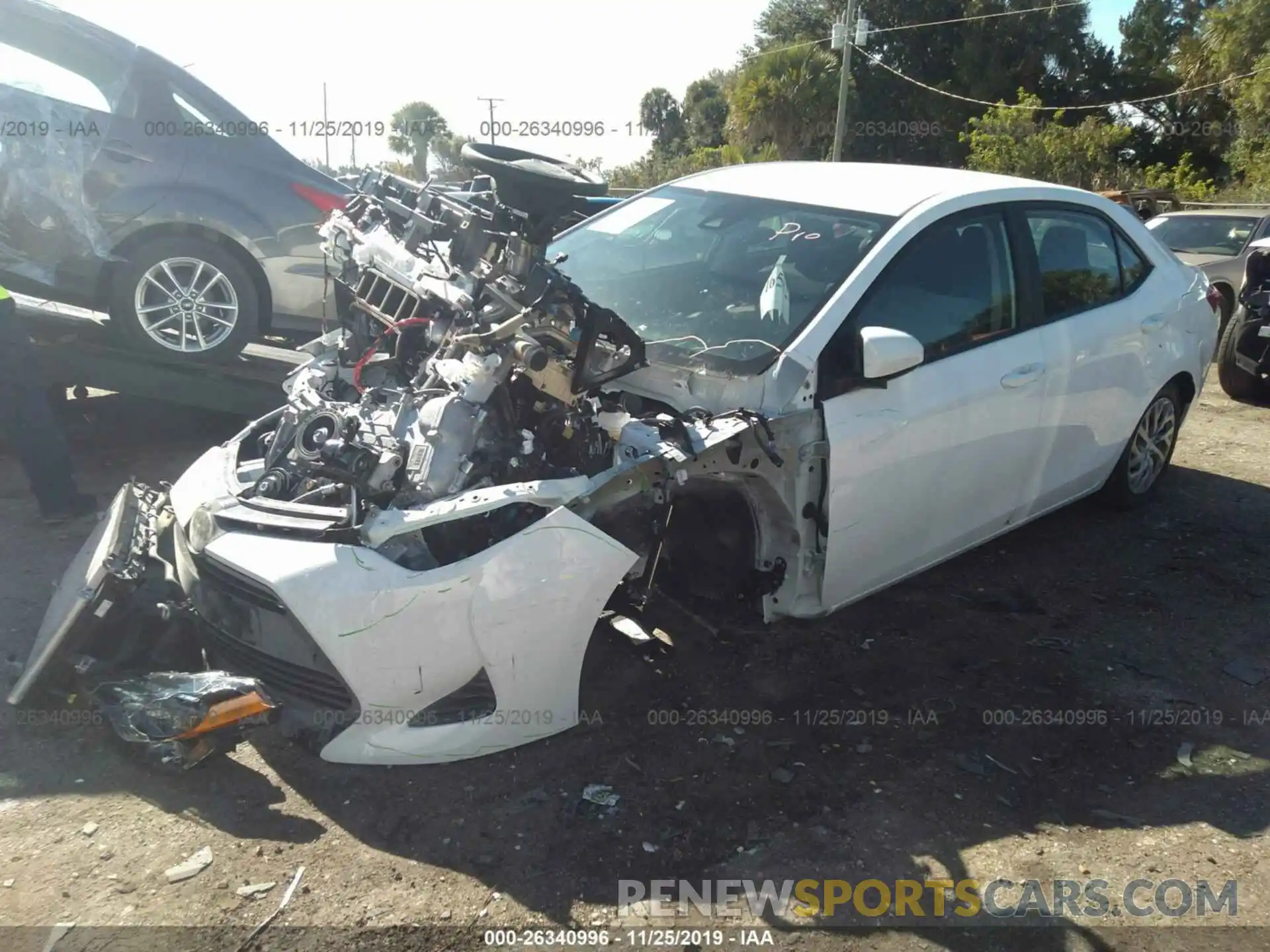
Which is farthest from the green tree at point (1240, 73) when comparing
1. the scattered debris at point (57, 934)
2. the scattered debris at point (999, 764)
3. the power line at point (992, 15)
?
the scattered debris at point (57, 934)

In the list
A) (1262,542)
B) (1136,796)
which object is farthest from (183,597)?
(1262,542)

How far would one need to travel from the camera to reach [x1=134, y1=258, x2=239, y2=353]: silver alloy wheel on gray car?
556 centimetres

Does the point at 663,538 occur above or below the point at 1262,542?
above

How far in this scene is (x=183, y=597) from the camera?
3.41m

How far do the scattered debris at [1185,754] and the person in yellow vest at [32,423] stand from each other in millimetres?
5048

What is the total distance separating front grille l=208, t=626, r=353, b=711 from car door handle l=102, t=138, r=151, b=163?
3425 mm

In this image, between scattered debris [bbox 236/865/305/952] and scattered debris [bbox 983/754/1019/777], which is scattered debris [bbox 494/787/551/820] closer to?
scattered debris [bbox 236/865/305/952]

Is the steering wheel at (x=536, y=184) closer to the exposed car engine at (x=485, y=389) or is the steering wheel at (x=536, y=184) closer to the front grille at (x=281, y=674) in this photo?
the exposed car engine at (x=485, y=389)

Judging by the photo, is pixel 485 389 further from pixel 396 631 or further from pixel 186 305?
pixel 186 305

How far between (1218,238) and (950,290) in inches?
348

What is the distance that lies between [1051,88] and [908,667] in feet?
127

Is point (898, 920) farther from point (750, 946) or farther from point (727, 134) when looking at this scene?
point (727, 134)

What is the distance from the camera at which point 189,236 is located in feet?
18.4

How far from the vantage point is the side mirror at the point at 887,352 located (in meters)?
3.49
